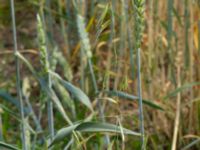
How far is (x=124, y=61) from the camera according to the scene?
2.22 meters

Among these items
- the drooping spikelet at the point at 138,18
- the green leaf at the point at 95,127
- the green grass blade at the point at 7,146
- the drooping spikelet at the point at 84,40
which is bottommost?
the green grass blade at the point at 7,146

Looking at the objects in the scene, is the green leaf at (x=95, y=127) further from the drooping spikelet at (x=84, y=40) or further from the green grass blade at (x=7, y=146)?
the drooping spikelet at (x=84, y=40)

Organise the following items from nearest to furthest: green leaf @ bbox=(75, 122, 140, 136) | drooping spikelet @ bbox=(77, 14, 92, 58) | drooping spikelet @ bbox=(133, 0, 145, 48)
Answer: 1. drooping spikelet @ bbox=(133, 0, 145, 48)
2. green leaf @ bbox=(75, 122, 140, 136)
3. drooping spikelet @ bbox=(77, 14, 92, 58)

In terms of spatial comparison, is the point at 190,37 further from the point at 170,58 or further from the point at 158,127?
the point at 158,127

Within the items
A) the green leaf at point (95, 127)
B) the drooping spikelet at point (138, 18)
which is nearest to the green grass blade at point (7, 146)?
the green leaf at point (95, 127)

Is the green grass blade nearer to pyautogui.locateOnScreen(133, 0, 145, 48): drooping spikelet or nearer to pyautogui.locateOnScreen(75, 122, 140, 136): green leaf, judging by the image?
pyautogui.locateOnScreen(75, 122, 140, 136): green leaf

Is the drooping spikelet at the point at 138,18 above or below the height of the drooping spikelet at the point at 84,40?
above

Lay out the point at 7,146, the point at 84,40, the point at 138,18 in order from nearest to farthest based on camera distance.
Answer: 1. the point at 138,18
2. the point at 7,146
3. the point at 84,40

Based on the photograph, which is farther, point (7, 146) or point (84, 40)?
point (84, 40)

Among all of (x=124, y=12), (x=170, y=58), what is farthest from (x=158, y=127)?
(x=124, y=12)

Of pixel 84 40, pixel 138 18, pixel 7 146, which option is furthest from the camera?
pixel 84 40

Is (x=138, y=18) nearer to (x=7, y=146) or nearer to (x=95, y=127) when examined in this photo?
(x=95, y=127)

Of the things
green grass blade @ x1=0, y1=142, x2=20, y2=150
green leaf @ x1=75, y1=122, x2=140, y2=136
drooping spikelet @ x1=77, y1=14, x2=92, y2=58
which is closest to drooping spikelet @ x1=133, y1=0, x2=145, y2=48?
green leaf @ x1=75, y1=122, x2=140, y2=136

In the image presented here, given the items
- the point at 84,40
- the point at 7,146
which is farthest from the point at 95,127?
the point at 84,40
